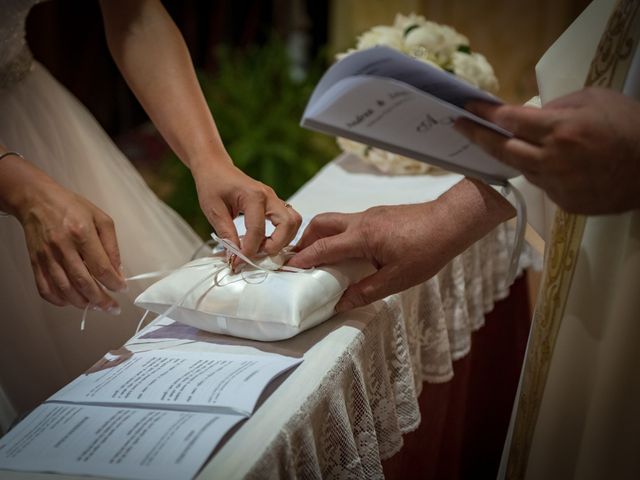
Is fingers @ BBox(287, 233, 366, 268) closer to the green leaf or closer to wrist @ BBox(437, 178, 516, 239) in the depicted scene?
wrist @ BBox(437, 178, 516, 239)

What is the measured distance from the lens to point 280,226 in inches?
44.6

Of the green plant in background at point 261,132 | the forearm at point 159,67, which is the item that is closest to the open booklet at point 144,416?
the forearm at point 159,67

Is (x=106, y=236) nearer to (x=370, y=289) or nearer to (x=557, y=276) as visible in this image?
(x=370, y=289)

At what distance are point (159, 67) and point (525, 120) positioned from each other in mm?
860

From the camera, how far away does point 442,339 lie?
1369mm

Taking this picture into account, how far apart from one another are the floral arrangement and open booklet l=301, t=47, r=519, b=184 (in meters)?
0.98

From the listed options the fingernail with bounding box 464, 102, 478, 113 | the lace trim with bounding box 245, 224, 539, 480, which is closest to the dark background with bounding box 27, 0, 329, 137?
the lace trim with bounding box 245, 224, 539, 480

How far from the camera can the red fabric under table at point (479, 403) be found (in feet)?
5.34

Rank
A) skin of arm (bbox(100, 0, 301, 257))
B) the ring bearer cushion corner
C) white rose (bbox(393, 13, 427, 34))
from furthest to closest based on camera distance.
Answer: white rose (bbox(393, 13, 427, 34)), skin of arm (bbox(100, 0, 301, 257)), the ring bearer cushion corner

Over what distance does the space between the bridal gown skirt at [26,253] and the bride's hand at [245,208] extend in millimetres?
366

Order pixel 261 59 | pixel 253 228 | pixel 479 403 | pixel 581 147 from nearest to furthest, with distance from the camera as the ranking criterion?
pixel 581 147, pixel 253 228, pixel 479 403, pixel 261 59

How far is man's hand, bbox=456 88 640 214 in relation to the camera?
74 cm

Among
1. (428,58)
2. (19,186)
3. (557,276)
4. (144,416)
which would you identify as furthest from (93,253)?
(428,58)

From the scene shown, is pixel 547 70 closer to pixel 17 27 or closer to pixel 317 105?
pixel 317 105
